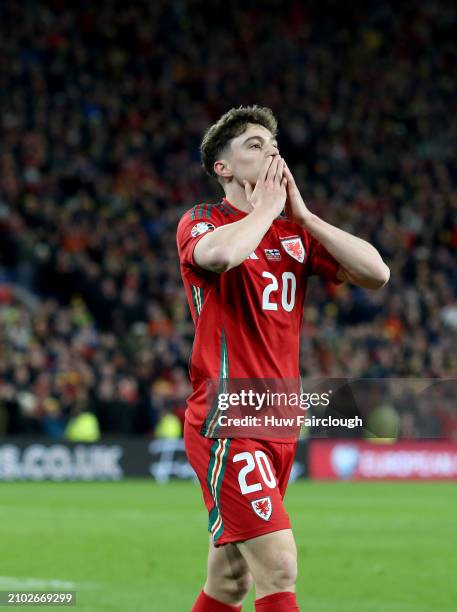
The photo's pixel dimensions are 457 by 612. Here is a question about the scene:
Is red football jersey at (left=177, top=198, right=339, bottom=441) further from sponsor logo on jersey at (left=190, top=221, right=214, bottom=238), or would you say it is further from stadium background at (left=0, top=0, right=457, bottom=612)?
stadium background at (left=0, top=0, right=457, bottom=612)

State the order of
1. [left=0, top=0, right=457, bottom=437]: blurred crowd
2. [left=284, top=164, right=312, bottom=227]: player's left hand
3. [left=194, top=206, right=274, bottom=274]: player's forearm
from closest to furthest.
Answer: [left=194, top=206, right=274, bottom=274]: player's forearm → [left=284, top=164, right=312, bottom=227]: player's left hand → [left=0, top=0, right=457, bottom=437]: blurred crowd

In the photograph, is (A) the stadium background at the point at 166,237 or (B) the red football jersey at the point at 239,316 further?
(A) the stadium background at the point at 166,237

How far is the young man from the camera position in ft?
15.1

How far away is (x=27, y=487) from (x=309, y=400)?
1454 cm

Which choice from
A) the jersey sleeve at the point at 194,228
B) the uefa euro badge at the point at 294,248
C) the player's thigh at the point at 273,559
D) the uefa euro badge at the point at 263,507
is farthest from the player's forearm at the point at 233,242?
the player's thigh at the point at 273,559

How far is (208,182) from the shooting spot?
26875mm

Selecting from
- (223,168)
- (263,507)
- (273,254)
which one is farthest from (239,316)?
(263,507)

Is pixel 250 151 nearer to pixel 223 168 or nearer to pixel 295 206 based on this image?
pixel 223 168

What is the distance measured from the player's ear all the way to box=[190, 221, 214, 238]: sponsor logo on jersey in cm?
28

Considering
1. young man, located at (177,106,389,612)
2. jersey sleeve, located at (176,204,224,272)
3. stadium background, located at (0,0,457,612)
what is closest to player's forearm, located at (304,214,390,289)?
young man, located at (177,106,389,612)

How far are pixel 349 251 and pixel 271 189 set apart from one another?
0.42 metres

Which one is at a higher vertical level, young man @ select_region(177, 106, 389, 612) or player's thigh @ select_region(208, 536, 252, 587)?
young man @ select_region(177, 106, 389, 612)

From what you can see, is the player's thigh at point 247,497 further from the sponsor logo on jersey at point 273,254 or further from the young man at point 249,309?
the sponsor logo on jersey at point 273,254

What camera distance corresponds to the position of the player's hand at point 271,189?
4.65 meters
